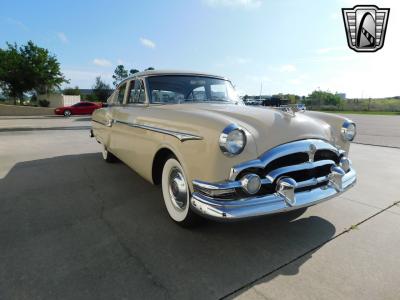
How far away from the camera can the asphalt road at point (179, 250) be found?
6.17 feet

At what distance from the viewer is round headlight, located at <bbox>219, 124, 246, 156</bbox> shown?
2084 mm

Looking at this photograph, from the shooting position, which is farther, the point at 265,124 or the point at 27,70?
the point at 27,70

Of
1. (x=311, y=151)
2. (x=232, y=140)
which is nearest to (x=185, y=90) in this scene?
(x=232, y=140)

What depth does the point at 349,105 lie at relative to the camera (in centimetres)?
4128

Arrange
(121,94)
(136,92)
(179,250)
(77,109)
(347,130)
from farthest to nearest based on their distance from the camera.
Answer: (77,109) → (121,94) → (136,92) → (347,130) → (179,250)

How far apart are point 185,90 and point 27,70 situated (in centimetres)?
3046

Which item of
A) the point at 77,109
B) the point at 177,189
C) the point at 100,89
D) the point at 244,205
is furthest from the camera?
the point at 100,89

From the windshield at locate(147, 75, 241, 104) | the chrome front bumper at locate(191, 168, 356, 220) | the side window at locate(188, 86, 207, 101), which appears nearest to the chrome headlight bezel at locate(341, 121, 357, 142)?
the chrome front bumper at locate(191, 168, 356, 220)

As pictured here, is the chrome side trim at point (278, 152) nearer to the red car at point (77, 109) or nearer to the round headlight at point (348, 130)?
the round headlight at point (348, 130)

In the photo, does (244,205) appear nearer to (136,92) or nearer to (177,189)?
(177,189)

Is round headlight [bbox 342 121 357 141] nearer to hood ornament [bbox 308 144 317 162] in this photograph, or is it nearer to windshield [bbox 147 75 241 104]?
hood ornament [bbox 308 144 317 162]

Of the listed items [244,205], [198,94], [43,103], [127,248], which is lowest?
[127,248]

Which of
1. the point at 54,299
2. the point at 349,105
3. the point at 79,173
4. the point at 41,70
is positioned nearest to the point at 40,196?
the point at 79,173

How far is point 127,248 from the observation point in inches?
93.1
